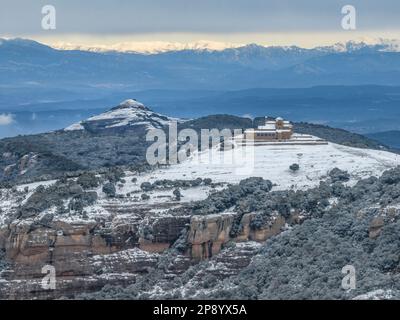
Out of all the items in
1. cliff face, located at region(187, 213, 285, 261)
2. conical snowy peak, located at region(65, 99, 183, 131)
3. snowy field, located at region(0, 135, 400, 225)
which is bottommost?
conical snowy peak, located at region(65, 99, 183, 131)

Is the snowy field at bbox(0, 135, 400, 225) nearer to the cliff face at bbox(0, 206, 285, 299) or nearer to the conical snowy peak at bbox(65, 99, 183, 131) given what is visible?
the cliff face at bbox(0, 206, 285, 299)

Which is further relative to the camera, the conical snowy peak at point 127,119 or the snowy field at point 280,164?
the conical snowy peak at point 127,119

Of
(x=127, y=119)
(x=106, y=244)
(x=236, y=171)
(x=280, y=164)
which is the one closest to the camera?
(x=106, y=244)

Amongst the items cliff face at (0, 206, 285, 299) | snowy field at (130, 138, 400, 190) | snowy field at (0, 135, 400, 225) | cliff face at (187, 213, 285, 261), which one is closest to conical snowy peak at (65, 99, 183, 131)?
snowy field at (130, 138, 400, 190)

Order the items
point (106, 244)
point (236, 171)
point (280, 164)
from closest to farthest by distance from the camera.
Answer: point (106, 244) < point (236, 171) < point (280, 164)

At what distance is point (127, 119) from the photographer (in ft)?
569

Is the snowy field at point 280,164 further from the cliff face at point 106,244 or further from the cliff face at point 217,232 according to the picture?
the cliff face at point 106,244

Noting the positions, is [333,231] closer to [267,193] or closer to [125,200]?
[267,193]

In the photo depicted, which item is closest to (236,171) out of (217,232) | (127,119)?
(217,232)

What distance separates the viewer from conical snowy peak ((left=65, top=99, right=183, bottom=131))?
170 meters

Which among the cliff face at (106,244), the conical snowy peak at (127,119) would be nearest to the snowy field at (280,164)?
the cliff face at (106,244)

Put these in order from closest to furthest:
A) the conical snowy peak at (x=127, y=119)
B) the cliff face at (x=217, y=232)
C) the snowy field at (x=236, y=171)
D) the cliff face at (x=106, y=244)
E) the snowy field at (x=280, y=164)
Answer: the cliff face at (x=106, y=244), the cliff face at (x=217, y=232), the snowy field at (x=236, y=171), the snowy field at (x=280, y=164), the conical snowy peak at (x=127, y=119)

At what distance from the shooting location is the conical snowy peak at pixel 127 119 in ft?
557

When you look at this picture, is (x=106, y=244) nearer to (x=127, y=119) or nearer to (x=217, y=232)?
(x=217, y=232)
